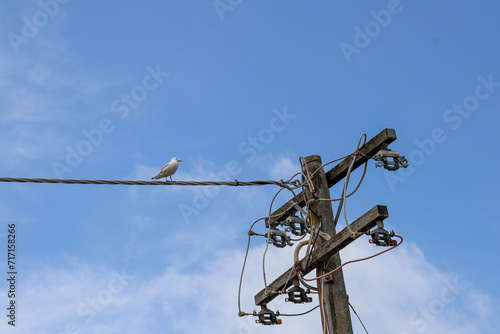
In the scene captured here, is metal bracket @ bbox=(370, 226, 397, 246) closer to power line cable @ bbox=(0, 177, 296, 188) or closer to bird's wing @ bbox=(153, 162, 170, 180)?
power line cable @ bbox=(0, 177, 296, 188)

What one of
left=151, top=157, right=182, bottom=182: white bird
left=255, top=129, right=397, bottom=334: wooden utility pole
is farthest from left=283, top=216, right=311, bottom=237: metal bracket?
left=151, top=157, right=182, bottom=182: white bird

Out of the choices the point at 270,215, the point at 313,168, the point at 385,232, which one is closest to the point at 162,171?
the point at 270,215

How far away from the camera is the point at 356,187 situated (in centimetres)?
822

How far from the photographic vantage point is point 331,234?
8.34 meters

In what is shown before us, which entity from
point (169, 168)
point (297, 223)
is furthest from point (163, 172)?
point (297, 223)

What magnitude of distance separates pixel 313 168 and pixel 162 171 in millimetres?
3248

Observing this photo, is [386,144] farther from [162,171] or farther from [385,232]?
[162,171]

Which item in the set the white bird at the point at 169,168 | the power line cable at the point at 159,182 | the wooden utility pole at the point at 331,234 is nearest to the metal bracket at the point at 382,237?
the wooden utility pole at the point at 331,234

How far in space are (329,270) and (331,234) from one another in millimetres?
474

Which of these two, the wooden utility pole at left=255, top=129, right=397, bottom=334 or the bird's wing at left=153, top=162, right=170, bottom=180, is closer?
the wooden utility pole at left=255, top=129, right=397, bottom=334

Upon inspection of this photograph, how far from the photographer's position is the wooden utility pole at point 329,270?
7.82 metres

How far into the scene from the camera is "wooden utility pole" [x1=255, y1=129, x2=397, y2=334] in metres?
7.63

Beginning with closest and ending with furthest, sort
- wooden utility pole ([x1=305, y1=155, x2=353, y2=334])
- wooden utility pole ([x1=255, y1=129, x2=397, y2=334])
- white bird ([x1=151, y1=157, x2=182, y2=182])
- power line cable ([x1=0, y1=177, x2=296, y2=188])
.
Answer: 1. power line cable ([x1=0, y1=177, x2=296, y2=188])
2. wooden utility pole ([x1=255, y1=129, x2=397, y2=334])
3. wooden utility pole ([x1=305, y1=155, x2=353, y2=334])
4. white bird ([x1=151, y1=157, x2=182, y2=182])

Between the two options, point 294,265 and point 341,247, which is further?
point 294,265
